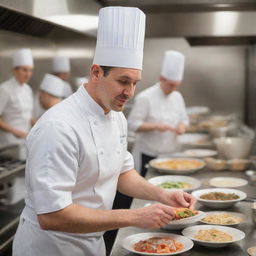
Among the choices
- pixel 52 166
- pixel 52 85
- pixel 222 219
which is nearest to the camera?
pixel 52 166

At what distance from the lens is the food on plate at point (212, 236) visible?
5.49ft

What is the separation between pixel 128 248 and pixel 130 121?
Answer: 2.68 meters

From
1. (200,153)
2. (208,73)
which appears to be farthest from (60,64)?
(200,153)

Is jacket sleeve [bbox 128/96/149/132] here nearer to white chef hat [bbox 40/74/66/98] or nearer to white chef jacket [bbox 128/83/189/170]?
white chef jacket [bbox 128/83/189/170]

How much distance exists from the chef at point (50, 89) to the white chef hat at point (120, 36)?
122 inches

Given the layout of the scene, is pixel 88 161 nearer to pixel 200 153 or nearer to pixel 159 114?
pixel 200 153

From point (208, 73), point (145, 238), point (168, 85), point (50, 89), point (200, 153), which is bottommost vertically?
point (145, 238)

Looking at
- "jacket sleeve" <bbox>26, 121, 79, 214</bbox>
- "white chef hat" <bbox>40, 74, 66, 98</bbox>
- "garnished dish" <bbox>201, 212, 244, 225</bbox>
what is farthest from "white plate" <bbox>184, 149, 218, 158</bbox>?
"jacket sleeve" <bbox>26, 121, 79, 214</bbox>

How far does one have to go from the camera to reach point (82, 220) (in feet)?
4.89

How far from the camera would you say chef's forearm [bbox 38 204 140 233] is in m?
1.48

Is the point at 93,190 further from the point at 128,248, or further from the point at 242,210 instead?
the point at 242,210

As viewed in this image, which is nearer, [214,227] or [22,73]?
[214,227]

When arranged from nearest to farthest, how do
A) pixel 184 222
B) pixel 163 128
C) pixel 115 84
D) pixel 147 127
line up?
pixel 115 84, pixel 184 222, pixel 163 128, pixel 147 127

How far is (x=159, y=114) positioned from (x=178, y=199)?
→ 2.52m
